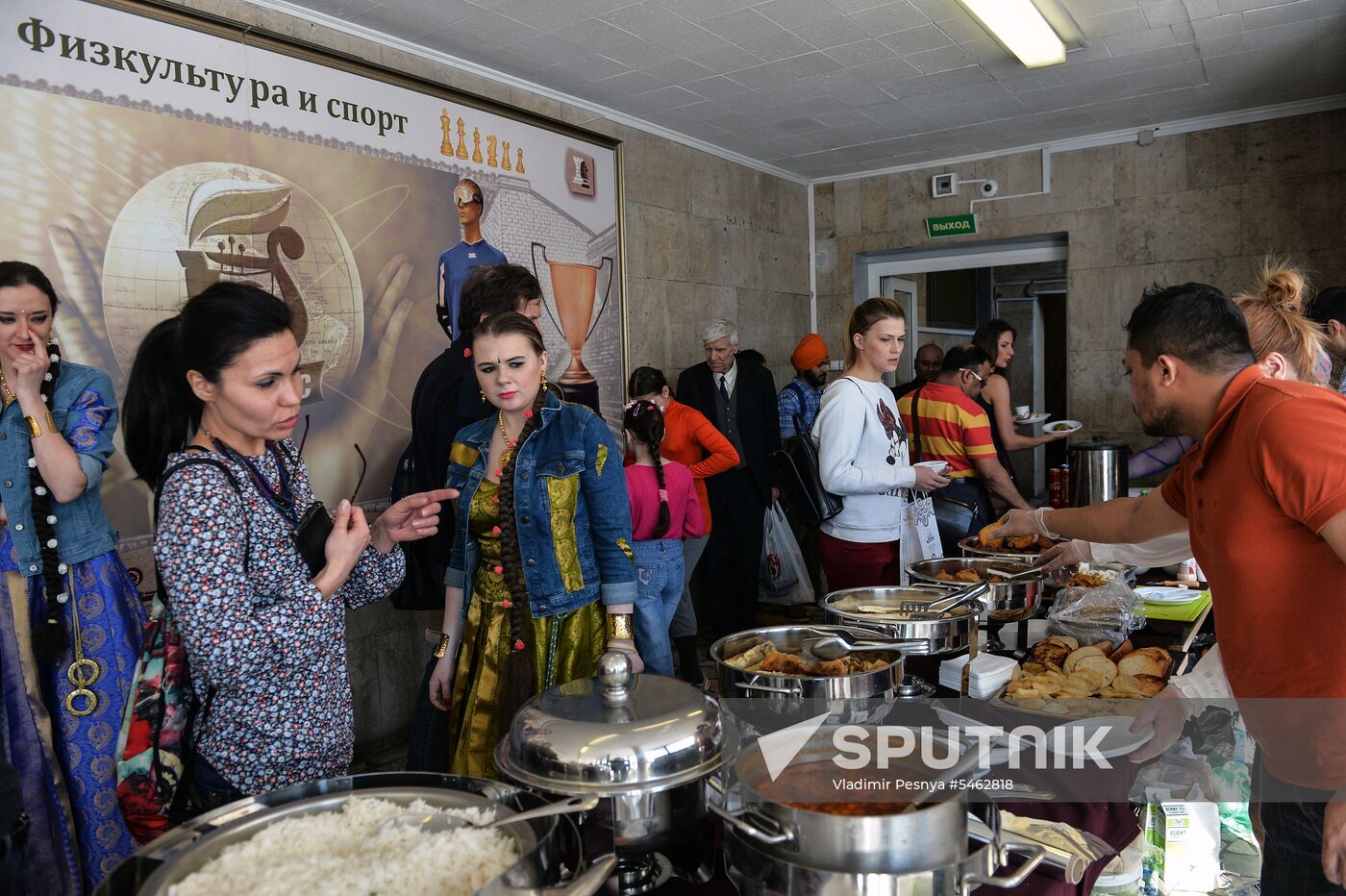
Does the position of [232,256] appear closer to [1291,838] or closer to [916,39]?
[916,39]

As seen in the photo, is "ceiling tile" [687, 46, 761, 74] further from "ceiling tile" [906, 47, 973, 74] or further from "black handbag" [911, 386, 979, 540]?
"black handbag" [911, 386, 979, 540]

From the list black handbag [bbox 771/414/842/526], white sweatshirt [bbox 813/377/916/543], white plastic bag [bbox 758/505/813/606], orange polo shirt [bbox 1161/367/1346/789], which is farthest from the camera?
white plastic bag [bbox 758/505/813/606]

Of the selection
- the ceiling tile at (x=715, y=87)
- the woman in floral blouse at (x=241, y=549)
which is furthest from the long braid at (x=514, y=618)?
the ceiling tile at (x=715, y=87)

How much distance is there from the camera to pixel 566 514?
7.41 ft

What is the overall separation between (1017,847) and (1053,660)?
3.22 feet

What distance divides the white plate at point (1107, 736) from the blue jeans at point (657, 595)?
7.09 feet

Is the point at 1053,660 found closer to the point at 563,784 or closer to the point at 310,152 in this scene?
the point at 563,784

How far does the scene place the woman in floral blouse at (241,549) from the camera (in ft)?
5.00

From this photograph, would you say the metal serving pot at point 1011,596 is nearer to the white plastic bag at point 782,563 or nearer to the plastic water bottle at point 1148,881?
the plastic water bottle at point 1148,881

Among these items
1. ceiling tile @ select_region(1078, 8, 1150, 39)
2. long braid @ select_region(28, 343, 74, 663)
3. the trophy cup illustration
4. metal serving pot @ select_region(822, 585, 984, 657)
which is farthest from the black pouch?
ceiling tile @ select_region(1078, 8, 1150, 39)

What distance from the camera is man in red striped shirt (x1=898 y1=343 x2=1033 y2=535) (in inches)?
159

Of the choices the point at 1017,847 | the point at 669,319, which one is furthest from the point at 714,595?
the point at 1017,847

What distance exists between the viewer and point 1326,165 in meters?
5.66

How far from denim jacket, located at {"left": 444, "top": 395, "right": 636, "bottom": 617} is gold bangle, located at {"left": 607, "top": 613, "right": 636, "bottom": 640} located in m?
0.04
